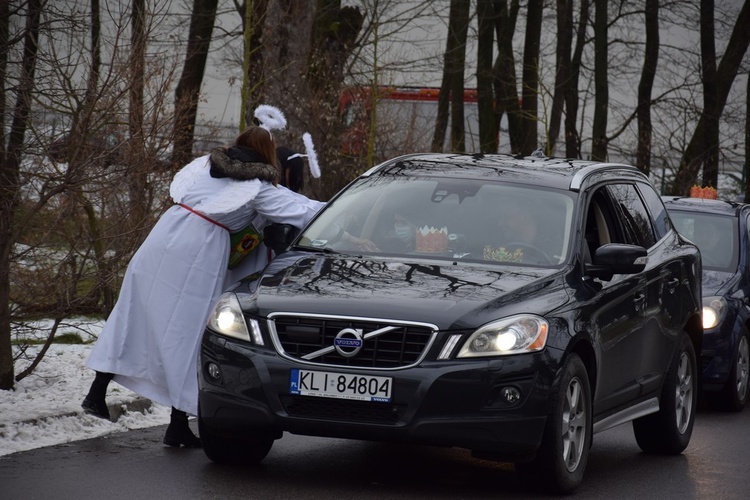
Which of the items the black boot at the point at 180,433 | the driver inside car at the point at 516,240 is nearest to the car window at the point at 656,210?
the driver inside car at the point at 516,240

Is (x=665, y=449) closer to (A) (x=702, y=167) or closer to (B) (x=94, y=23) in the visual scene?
(B) (x=94, y=23)

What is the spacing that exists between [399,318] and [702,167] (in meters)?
24.2

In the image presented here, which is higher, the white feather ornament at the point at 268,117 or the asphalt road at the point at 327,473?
the white feather ornament at the point at 268,117

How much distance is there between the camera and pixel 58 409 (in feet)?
28.4

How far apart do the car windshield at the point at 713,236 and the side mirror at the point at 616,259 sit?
5111mm

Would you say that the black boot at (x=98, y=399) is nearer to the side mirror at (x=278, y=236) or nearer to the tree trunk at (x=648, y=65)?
the side mirror at (x=278, y=236)

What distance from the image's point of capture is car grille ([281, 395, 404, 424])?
21.2 ft

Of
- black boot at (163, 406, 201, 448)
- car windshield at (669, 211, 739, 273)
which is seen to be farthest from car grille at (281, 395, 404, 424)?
car windshield at (669, 211, 739, 273)

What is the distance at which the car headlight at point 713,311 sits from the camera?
11.5 metres

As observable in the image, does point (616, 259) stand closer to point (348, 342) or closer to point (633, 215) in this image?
point (633, 215)

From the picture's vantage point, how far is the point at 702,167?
29.6 meters

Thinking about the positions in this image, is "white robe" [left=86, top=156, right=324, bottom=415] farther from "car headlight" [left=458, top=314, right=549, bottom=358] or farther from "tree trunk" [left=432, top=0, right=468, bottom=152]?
"tree trunk" [left=432, top=0, right=468, bottom=152]

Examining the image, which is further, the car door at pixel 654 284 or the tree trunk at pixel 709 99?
the tree trunk at pixel 709 99

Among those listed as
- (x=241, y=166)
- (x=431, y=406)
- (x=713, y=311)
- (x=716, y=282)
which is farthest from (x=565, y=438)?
(x=716, y=282)
